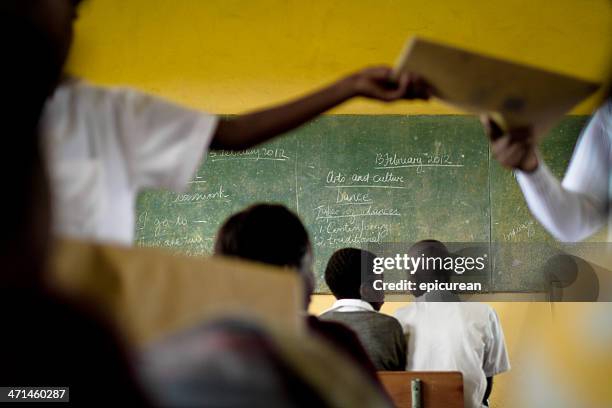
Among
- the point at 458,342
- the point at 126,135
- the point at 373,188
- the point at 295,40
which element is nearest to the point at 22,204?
the point at 126,135

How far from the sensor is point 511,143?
1.45m

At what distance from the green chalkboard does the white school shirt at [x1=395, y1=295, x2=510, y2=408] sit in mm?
1026

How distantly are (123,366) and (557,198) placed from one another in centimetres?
145

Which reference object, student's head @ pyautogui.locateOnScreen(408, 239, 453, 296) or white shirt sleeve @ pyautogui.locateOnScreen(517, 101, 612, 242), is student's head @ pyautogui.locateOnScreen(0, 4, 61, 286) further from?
student's head @ pyautogui.locateOnScreen(408, 239, 453, 296)

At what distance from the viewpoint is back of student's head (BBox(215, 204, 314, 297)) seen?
4.77 feet

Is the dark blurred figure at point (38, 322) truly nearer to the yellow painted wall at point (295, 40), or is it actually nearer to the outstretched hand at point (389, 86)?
the outstretched hand at point (389, 86)

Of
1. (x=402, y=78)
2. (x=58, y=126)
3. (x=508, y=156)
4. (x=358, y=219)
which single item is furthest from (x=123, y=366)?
(x=358, y=219)

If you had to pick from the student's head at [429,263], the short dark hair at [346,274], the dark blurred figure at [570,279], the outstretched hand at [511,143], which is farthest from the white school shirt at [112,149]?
the dark blurred figure at [570,279]

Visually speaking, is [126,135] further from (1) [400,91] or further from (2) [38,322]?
(2) [38,322]

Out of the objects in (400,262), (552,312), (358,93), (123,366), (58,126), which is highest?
(400,262)

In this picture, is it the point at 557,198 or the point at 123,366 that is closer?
the point at 123,366

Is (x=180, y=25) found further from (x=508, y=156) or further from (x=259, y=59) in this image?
(x=508, y=156)

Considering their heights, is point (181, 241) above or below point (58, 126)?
above

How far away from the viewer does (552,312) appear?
4.77 metres
